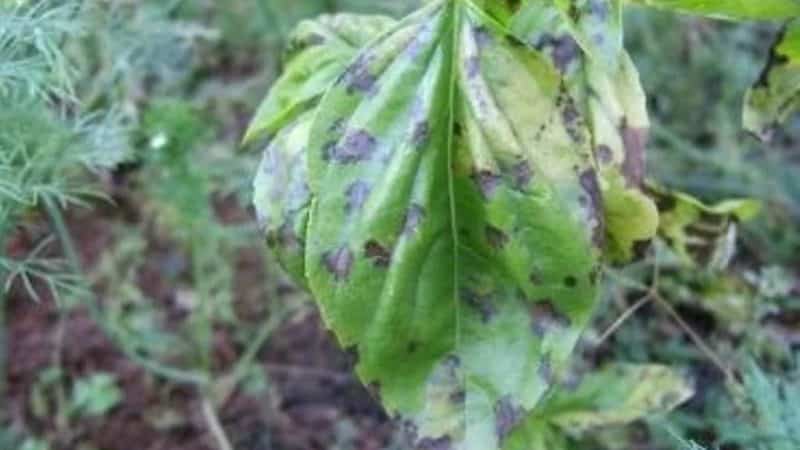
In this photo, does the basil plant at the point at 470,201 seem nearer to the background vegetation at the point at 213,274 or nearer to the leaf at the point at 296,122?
the leaf at the point at 296,122

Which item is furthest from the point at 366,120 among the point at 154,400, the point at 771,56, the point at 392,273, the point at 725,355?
the point at 154,400

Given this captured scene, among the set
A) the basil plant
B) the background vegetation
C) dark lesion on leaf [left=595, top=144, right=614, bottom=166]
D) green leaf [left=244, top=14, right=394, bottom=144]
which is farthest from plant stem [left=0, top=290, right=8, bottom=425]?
dark lesion on leaf [left=595, top=144, right=614, bottom=166]

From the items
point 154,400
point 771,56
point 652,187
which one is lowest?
point 154,400

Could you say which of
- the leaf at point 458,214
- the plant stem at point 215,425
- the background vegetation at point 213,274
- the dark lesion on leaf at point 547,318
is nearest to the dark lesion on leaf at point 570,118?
the leaf at point 458,214

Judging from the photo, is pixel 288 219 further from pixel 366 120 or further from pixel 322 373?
pixel 322 373

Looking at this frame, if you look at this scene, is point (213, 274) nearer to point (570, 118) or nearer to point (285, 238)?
point (285, 238)

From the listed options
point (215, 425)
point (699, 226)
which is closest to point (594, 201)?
point (699, 226)
